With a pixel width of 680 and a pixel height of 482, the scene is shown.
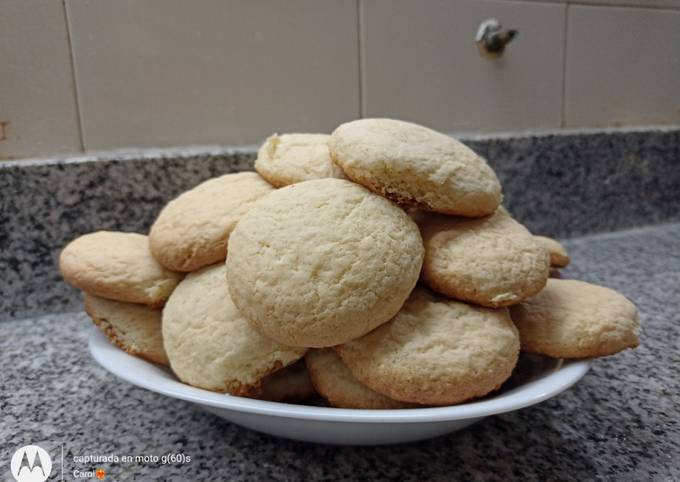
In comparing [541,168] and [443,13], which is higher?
[443,13]

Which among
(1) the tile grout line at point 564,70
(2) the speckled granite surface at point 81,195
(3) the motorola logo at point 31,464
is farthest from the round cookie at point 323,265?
(1) the tile grout line at point 564,70

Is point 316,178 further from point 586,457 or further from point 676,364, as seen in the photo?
point 676,364

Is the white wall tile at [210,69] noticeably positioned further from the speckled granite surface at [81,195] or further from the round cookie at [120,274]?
the round cookie at [120,274]

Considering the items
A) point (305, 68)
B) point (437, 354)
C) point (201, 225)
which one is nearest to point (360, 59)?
point (305, 68)

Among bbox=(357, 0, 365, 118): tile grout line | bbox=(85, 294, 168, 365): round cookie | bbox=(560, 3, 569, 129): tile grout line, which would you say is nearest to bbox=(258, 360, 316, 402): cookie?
bbox=(85, 294, 168, 365): round cookie

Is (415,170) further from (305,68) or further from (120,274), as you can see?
(305,68)

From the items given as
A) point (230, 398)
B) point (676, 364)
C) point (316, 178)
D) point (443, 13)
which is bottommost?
point (676, 364)

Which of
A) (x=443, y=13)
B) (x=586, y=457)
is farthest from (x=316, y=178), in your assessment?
(x=443, y=13)
